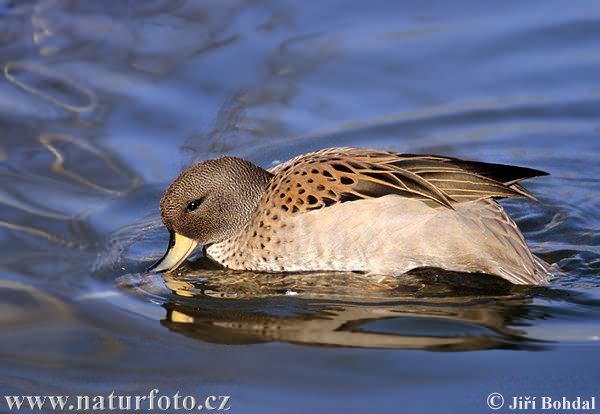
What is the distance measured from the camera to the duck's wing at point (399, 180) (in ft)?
22.8

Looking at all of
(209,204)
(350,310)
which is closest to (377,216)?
(350,310)

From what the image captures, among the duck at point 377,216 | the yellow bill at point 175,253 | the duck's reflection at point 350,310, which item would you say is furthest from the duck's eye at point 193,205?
the duck's reflection at point 350,310

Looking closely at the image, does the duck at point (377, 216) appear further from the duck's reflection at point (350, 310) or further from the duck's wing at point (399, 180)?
the duck's reflection at point (350, 310)

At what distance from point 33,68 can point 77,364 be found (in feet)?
16.5

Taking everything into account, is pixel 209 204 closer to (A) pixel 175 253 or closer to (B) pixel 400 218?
(A) pixel 175 253

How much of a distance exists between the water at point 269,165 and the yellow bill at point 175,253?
119 mm

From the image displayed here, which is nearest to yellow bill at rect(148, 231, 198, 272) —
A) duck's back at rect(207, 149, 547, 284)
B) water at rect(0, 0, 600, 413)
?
water at rect(0, 0, 600, 413)

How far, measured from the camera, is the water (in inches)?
231

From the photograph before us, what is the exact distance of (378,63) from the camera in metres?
10.3

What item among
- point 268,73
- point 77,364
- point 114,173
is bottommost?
point 77,364

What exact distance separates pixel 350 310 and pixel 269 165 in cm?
261

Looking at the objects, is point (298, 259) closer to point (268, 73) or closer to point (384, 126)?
point (384, 126)

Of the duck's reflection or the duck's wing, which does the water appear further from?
the duck's wing

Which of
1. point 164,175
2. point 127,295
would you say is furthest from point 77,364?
point 164,175
